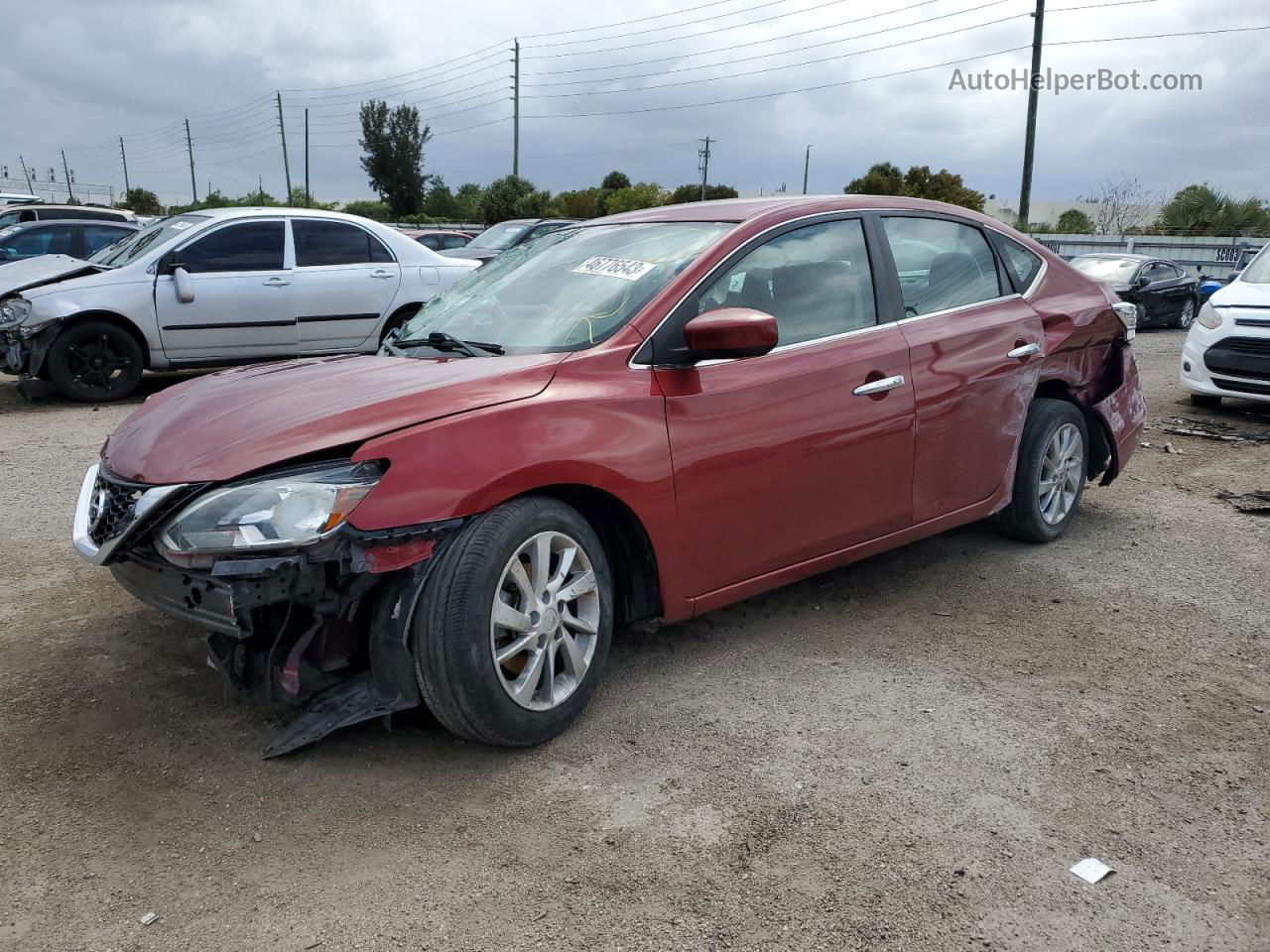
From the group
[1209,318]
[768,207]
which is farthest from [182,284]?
[1209,318]

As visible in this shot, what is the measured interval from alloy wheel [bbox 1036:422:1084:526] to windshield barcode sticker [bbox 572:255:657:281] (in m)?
2.38

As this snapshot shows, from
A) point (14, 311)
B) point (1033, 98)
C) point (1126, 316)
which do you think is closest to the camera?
point (1126, 316)

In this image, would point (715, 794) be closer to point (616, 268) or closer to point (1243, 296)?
point (616, 268)

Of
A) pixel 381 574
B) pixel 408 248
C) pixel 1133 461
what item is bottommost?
pixel 1133 461

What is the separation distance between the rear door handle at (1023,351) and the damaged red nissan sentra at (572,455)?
30 millimetres

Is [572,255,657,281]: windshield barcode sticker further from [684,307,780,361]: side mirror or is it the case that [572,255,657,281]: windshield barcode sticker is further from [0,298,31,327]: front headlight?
[0,298,31,327]: front headlight

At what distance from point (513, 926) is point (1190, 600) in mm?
3474

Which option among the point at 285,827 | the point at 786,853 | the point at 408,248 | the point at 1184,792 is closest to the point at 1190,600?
the point at 1184,792

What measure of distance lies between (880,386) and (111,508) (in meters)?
2.69

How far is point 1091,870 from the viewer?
2.61 m

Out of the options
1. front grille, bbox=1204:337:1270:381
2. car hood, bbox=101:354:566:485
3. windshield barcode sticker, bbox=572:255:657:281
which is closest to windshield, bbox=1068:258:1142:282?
front grille, bbox=1204:337:1270:381

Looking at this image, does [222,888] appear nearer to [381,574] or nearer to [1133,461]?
[381,574]

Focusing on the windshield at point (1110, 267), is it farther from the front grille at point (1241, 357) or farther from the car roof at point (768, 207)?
the car roof at point (768, 207)

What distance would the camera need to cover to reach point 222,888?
254 cm
